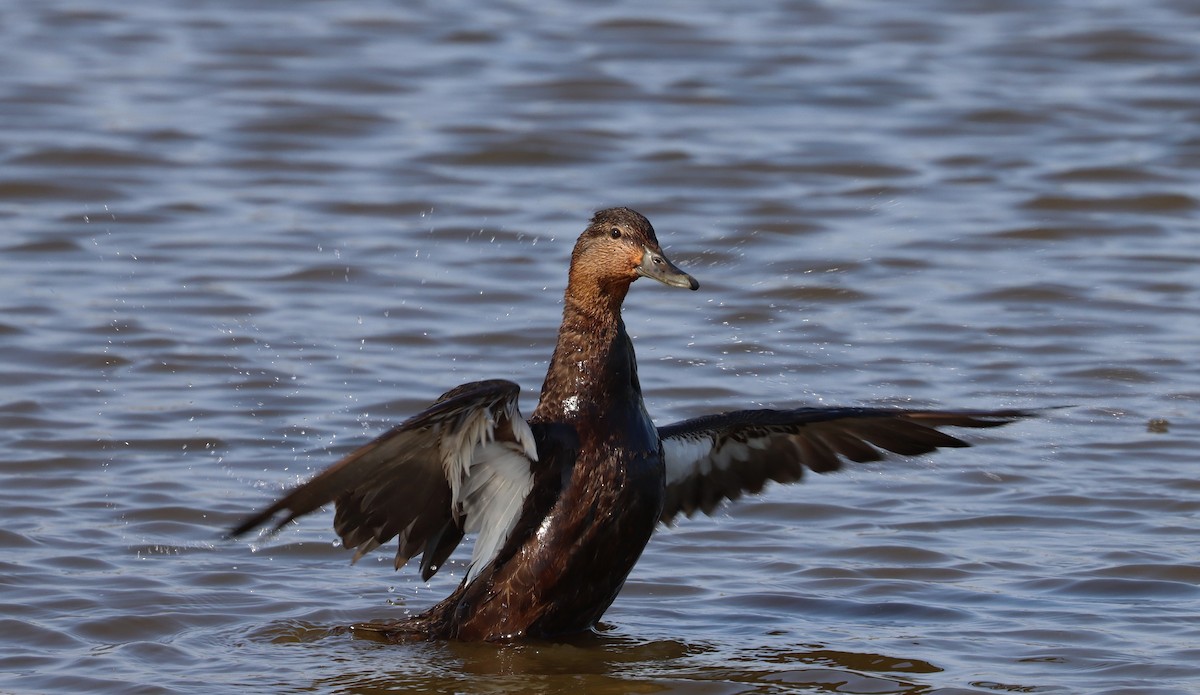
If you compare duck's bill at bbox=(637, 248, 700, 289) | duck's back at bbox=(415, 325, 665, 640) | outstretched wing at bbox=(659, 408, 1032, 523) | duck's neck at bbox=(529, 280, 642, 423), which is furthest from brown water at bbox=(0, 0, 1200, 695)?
duck's bill at bbox=(637, 248, 700, 289)

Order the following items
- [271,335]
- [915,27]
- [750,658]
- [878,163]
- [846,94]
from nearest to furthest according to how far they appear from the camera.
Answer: [750,658], [271,335], [878,163], [846,94], [915,27]

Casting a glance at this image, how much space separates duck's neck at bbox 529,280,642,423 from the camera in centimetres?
607

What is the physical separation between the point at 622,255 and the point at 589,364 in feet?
1.25

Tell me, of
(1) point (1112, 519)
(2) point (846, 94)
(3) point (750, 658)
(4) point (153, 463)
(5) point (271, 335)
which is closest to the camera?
(3) point (750, 658)

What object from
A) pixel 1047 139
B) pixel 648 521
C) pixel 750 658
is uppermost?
pixel 1047 139

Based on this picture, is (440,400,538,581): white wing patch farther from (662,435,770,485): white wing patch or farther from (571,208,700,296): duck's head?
(662,435,770,485): white wing patch

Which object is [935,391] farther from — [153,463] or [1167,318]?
[153,463]

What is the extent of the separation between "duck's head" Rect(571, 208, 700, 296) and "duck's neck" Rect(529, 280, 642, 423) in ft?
0.20

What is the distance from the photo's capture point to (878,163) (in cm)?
1233

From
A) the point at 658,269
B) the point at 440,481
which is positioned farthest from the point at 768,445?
the point at 440,481

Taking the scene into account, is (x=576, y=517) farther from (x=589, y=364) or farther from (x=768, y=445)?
(x=768, y=445)

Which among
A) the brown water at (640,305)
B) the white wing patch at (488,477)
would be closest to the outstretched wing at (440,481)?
the white wing patch at (488,477)

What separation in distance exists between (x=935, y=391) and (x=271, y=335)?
10.4 feet

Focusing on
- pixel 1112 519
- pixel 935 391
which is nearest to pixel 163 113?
pixel 935 391
